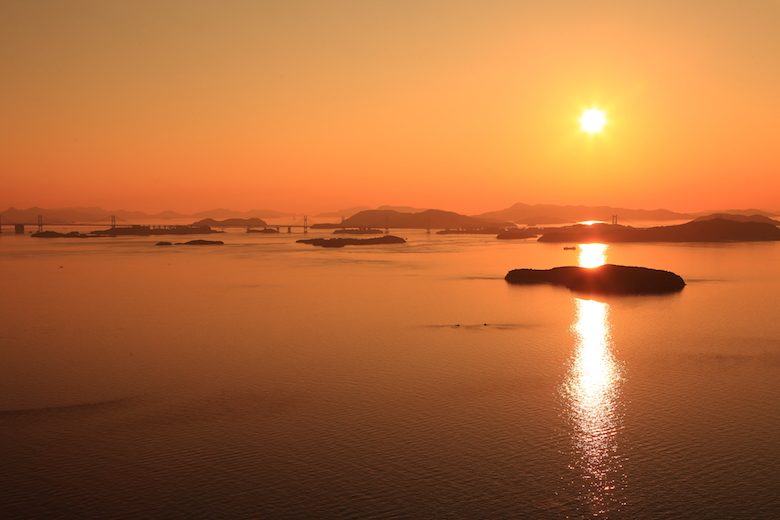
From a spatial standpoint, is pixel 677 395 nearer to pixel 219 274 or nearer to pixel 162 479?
pixel 162 479

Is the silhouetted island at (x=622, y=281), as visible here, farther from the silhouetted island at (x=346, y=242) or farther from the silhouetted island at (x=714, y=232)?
the silhouetted island at (x=714, y=232)

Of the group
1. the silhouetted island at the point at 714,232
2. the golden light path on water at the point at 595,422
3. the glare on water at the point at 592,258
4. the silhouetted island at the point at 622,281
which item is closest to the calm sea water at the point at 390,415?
the golden light path on water at the point at 595,422

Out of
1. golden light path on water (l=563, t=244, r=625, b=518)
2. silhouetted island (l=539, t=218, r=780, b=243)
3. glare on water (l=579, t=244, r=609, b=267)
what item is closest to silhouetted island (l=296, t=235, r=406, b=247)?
glare on water (l=579, t=244, r=609, b=267)

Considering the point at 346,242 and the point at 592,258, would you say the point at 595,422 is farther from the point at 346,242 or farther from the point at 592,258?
→ the point at 346,242

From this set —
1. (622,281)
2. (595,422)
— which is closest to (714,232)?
(622,281)

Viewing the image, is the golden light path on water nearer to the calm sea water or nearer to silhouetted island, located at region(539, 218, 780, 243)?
the calm sea water

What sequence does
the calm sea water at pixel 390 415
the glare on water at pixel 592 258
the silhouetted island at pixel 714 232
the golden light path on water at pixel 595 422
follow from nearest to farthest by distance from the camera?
the calm sea water at pixel 390 415 → the golden light path on water at pixel 595 422 → the glare on water at pixel 592 258 → the silhouetted island at pixel 714 232
